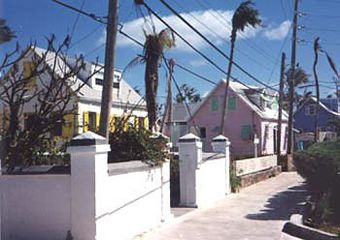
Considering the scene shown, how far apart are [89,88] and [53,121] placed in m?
18.9

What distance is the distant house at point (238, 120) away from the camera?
46.1 metres

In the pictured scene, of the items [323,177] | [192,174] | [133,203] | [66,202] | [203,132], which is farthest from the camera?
[203,132]

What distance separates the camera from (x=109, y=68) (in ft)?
35.8

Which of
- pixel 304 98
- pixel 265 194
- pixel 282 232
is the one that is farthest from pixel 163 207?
pixel 304 98

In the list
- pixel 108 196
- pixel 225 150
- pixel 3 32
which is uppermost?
pixel 3 32

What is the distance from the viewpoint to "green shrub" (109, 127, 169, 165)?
11641 millimetres

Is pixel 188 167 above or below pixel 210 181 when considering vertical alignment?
above

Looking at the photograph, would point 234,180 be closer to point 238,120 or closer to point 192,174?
point 192,174

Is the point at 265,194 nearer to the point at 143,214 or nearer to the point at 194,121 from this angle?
the point at 143,214

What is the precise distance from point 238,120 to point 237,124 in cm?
34

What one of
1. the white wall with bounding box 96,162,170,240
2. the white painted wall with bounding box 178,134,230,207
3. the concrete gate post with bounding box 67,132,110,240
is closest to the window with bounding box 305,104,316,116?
the white painted wall with bounding box 178,134,230,207

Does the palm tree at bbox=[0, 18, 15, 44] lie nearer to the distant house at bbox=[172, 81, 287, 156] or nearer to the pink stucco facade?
the distant house at bbox=[172, 81, 287, 156]

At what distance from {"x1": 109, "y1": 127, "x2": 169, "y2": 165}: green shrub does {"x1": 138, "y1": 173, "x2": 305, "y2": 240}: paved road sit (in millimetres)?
1536

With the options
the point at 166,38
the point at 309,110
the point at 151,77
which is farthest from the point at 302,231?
the point at 309,110
